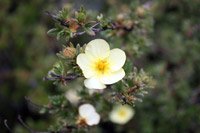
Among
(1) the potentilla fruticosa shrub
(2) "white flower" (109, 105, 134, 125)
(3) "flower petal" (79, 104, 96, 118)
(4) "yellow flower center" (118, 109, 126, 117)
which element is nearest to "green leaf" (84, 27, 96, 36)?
(1) the potentilla fruticosa shrub

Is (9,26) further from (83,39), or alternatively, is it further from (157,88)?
(157,88)

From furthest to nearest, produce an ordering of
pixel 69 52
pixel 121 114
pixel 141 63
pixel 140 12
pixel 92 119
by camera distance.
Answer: pixel 141 63, pixel 121 114, pixel 140 12, pixel 92 119, pixel 69 52

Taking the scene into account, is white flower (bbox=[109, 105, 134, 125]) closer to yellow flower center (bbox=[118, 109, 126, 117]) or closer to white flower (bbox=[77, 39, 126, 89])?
yellow flower center (bbox=[118, 109, 126, 117])

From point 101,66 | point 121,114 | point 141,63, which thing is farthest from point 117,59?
point 141,63

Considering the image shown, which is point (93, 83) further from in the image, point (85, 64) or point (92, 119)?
point (92, 119)

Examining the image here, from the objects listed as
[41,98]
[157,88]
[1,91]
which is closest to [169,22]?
[157,88]

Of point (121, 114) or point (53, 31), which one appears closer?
point (53, 31)

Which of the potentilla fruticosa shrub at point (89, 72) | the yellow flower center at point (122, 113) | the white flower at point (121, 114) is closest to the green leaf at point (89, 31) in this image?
the potentilla fruticosa shrub at point (89, 72)

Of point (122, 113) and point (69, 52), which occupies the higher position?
point (122, 113)
